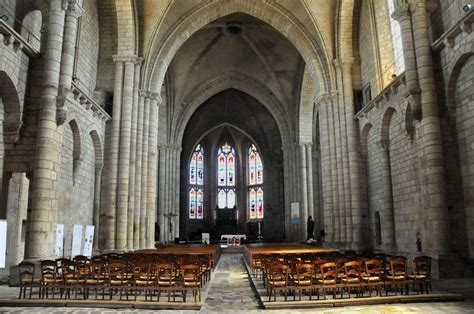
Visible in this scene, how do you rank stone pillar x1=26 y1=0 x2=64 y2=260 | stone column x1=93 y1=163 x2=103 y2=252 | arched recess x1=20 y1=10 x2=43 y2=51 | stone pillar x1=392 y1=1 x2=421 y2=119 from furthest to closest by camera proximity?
stone column x1=93 y1=163 x2=103 y2=252
arched recess x1=20 y1=10 x2=43 y2=51
stone pillar x1=392 y1=1 x2=421 y2=119
stone pillar x1=26 y1=0 x2=64 y2=260

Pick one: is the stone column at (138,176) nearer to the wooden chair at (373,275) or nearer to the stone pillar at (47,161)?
the stone pillar at (47,161)

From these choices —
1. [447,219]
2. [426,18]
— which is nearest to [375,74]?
[426,18]

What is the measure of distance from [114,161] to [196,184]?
29.0m

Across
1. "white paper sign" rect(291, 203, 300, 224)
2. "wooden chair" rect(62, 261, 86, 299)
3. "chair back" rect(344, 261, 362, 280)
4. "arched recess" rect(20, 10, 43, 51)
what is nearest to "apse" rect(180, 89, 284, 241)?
"white paper sign" rect(291, 203, 300, 224)

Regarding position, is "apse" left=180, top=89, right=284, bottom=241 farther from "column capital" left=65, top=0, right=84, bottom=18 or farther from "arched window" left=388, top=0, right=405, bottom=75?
"column capital" left=65, top=0, right=84, bottom=18

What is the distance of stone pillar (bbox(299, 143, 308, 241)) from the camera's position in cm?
3181

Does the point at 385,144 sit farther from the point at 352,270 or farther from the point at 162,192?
the point at 162,192

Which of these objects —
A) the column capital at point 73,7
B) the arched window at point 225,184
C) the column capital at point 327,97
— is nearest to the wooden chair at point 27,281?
the column capital at point 73,7

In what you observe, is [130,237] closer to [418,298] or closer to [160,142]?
[418,298]

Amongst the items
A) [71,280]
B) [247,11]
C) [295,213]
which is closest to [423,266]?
[71,280]

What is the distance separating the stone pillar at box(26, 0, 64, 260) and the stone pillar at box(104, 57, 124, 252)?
6.68m

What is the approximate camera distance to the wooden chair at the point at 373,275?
935 centimetres

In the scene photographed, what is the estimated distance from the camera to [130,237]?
63.5ft

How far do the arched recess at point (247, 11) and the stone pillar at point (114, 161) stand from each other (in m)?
1.94
